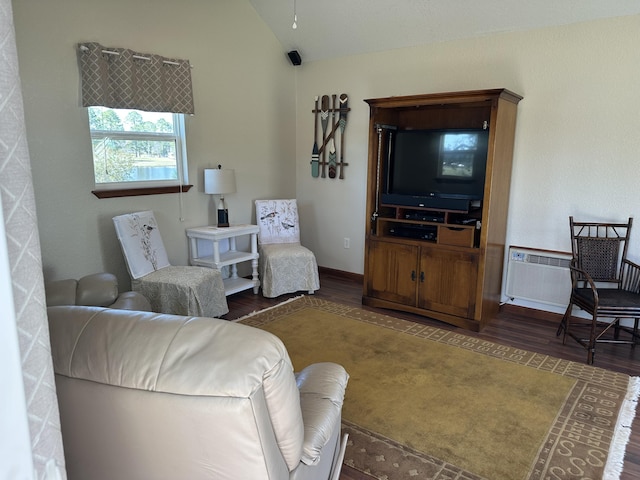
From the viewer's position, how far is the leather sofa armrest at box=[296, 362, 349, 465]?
4.50 feet

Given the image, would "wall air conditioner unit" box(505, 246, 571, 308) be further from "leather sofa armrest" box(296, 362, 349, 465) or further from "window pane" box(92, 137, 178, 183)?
"window pane" box(92, 137, 178, 183)

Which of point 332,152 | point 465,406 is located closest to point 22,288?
point 465,406

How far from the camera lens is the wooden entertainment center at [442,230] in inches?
148

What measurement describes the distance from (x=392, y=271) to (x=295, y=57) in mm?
2803

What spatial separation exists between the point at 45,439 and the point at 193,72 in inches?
165

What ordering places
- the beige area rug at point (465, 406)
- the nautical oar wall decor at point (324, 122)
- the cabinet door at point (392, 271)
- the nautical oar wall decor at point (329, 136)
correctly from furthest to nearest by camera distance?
1. the nautical oar wall decor at point (324, 122)
2. the nautical oar wall decor at point (329, 136)
3. the cabinet door at point (392, 271)
4. the beige area rug at point (465, 406)

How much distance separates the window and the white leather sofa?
298 cm

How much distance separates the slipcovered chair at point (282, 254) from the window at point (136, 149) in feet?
3.36

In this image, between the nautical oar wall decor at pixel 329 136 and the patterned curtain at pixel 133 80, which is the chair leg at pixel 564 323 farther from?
the patterned curtain at pixel 133 80

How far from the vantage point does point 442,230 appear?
3965 millimetres

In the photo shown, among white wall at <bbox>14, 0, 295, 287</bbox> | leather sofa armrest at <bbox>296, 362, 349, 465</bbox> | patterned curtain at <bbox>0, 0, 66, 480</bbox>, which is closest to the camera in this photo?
patterned curtain at <bbox>0, 0, 66, 480</bbox>

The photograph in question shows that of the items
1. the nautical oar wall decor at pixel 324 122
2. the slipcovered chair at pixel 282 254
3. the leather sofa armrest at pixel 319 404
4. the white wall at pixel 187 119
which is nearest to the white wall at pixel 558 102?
the nautical oar wall decor at pixel 324 122


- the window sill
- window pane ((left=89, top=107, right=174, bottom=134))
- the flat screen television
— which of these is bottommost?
the window sill

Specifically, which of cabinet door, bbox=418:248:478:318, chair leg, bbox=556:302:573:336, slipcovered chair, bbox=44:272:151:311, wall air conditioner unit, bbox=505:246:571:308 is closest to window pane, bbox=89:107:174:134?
slipcovered chair, bbox=44:272:151:311
